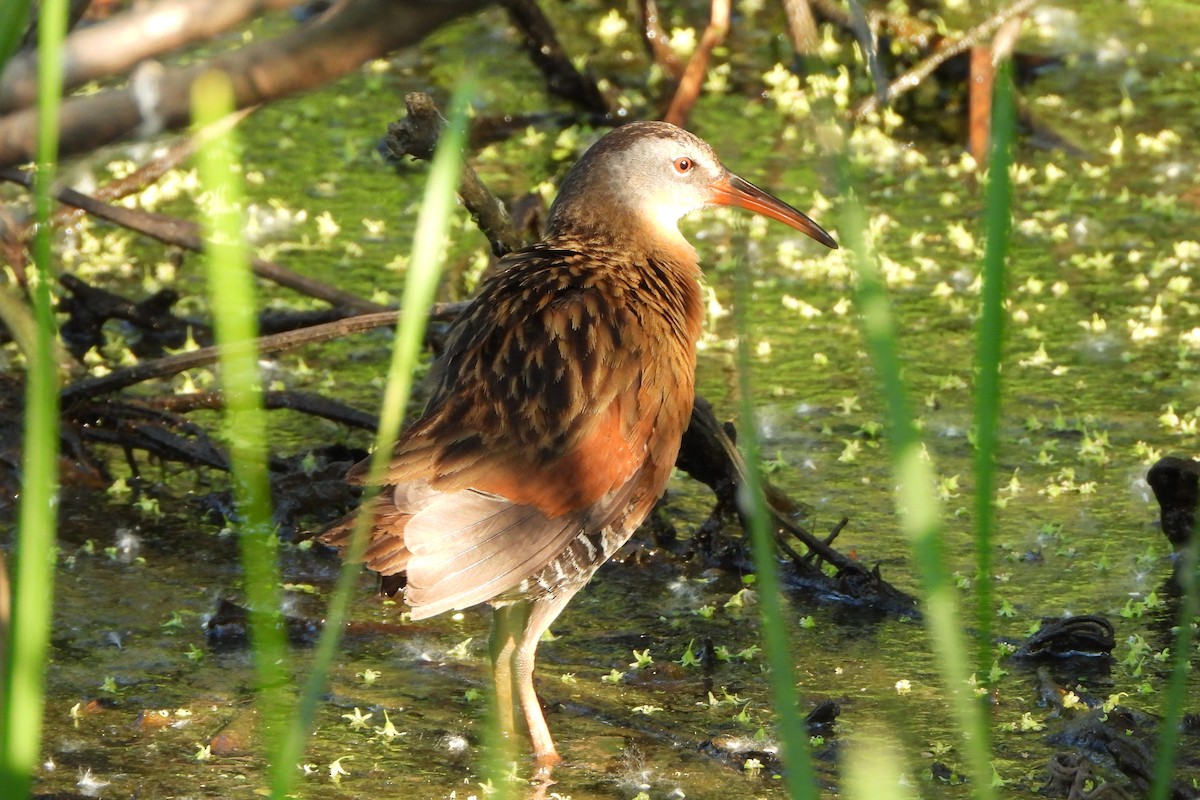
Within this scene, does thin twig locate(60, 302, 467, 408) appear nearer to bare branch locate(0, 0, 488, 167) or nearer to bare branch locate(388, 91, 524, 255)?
bare branch locate(388, 91, 524, 255)

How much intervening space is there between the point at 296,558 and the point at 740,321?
11.6ft

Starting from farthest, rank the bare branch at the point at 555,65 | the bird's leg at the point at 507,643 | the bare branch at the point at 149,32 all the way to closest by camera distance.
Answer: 1. the bare branch at the point at 555,65
2. the bird's leg at the point at 507,643
3. the bare branch at the point at 149,32

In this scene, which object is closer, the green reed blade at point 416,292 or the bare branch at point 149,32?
the green reed blade at point 416,292

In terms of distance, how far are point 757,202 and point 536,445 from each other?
154 cm

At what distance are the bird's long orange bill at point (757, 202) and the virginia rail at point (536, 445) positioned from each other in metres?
0.57

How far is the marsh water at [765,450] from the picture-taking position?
377cm

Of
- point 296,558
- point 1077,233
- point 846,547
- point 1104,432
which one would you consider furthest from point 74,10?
point 1077,233

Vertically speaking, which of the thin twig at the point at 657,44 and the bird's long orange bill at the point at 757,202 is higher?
the thin twig at the point at 657,44

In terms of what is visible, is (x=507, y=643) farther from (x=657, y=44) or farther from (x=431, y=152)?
(x=657, y=44)

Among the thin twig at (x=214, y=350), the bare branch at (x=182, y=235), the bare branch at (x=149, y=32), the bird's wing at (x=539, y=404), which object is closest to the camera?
the bare branch at (x=149, y=32)

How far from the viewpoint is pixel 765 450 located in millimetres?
5477

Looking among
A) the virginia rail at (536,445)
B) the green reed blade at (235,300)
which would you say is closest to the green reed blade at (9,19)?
the green reed blade at (235,300)

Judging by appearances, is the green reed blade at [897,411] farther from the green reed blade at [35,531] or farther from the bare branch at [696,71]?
the bare branch at [696,71]

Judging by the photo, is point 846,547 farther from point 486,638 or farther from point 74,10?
point 74,10
